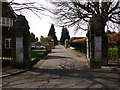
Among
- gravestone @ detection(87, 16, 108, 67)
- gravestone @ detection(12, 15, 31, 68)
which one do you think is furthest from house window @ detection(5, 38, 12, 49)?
gravestone @ detection(87, 16, 108, 67)

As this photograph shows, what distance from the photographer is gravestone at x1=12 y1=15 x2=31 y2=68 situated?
20266mm

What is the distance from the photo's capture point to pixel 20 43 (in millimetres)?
20391

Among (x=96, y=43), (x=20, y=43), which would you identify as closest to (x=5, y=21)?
(x=20, y=43)

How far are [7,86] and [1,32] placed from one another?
30214 millimetres

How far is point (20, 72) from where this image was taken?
57.1 ft

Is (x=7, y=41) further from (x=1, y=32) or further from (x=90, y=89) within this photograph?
(x=90, y=89)

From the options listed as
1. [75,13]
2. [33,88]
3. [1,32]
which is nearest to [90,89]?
[33,88]

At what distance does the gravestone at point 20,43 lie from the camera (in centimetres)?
2027

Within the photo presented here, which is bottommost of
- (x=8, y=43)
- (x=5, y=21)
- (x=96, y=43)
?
(x=96, y=43)

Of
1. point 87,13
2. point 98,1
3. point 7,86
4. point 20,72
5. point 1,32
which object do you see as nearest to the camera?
point 7,86

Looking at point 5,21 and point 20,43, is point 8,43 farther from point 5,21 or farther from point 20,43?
point 20,43

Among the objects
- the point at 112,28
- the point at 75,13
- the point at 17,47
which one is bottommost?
the point at 17,47

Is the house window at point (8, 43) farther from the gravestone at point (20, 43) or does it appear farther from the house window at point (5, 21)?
the gravestone at point (20, 43)

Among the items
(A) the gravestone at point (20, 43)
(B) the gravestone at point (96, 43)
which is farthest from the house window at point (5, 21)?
(B) the gravestone at point (96, 43)
